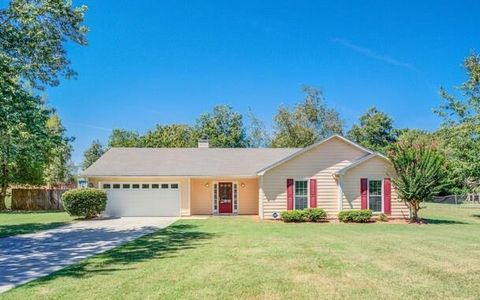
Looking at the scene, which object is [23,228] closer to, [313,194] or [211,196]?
[211,196]

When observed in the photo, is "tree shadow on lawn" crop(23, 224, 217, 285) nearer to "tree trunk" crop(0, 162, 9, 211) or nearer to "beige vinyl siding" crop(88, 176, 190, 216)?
"beige vinyl siding" crop(88, 176, 190, 216)

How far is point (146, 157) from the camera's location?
24281mm

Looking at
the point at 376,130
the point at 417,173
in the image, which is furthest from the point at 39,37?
the point at 376,130

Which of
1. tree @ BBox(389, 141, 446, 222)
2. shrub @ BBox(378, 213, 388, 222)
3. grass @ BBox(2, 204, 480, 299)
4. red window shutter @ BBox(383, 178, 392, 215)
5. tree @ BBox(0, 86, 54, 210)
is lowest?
shrub @ BBox(378, 213, 388, 222)

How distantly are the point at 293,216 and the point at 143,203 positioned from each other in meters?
8.72

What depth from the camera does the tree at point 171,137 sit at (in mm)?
44719

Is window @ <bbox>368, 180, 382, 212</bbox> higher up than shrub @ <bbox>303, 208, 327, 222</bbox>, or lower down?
higher up

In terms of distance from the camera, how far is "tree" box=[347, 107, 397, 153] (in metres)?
48.4

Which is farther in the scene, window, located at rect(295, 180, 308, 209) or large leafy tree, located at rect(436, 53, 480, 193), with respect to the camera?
large leafy tree, located at rect(436, 53, 480, 193)

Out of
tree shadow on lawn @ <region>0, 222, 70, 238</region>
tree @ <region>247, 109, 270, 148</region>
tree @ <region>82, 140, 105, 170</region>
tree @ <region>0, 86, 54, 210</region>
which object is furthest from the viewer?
tree @ <region>82, 140, 105, 170</region>

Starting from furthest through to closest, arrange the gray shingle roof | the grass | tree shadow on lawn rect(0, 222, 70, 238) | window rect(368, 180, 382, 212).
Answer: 1. the gray shingle roof
2. window rect(368, 180, 382, 212)
3. tree shadow on lawn rect(0, 222, 70, 238)
4. the grass

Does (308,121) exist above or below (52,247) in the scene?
above

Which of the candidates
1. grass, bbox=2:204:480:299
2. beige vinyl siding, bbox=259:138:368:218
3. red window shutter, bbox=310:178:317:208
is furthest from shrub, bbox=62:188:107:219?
red window shutter, bbox=310:178:317:208

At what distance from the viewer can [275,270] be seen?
7488 mm
